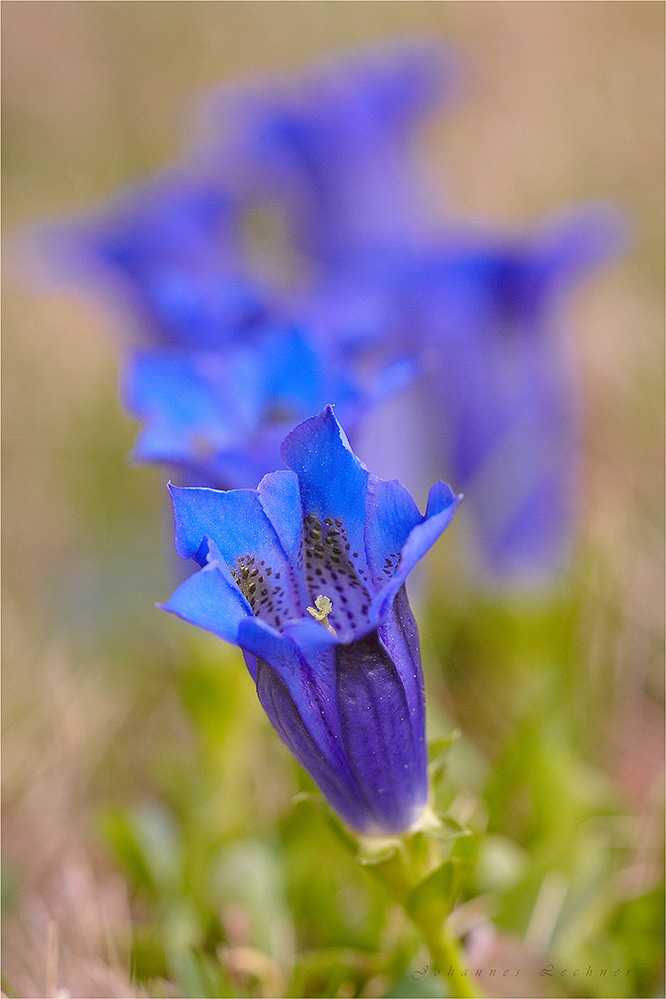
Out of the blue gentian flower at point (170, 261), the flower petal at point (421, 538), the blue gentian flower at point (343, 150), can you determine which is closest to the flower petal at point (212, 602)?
the flower petal at point (421, 538)

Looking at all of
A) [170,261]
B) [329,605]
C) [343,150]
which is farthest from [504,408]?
[329,605]

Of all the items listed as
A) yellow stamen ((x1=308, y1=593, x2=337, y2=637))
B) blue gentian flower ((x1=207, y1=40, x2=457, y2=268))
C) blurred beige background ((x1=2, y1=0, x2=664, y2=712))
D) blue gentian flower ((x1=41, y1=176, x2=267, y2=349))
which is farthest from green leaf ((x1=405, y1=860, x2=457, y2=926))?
blue gentian flower ((x1=207, y1=40, x2=457, y2=268))

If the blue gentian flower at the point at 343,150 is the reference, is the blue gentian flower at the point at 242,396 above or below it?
below

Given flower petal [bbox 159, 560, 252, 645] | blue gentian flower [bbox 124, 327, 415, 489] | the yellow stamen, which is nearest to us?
flower petal [bbox 159, 560, 252, 645]

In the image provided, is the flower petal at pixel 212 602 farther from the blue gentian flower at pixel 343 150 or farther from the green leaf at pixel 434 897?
the blue gentian flower at pixel 343 150

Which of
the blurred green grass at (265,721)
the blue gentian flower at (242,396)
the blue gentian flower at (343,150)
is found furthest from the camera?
the blue gentian flower at (343,150)

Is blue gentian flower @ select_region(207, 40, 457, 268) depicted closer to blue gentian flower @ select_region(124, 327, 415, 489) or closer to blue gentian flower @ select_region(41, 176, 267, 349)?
blue gentian flower @ select_region(41, 176, 267, 349)

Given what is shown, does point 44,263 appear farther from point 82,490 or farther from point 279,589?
point 279,589
